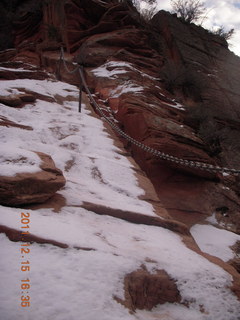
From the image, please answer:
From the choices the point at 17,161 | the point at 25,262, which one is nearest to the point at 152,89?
the point at 17,161

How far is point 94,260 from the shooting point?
205 cm

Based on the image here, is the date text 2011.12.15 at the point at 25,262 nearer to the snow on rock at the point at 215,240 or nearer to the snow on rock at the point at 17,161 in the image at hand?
the snow on rock at the point at 17,161

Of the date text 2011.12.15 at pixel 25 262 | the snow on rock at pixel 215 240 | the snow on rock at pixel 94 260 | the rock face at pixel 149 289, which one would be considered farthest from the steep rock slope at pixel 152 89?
the date text 2011.12.15 at pixel 25 262

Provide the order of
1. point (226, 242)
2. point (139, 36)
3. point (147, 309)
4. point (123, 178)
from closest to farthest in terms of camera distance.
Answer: point (147, 309)
point (123, 178)
point (226, 242)
point (139, 36)

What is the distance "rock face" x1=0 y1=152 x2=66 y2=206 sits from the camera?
7.95ft

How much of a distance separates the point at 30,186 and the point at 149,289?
1533 millimetres

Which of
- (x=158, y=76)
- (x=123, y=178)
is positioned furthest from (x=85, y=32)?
(x=123, y=178)

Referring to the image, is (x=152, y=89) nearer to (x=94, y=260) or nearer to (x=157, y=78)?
(x=157, y=78)

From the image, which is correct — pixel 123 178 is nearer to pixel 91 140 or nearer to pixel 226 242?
pixel 91 140

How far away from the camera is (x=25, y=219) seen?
7.35ft

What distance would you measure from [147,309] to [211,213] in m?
4.12

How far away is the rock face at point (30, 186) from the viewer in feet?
7.95

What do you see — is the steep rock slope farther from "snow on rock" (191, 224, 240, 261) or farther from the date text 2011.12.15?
the date text 2011.12.15

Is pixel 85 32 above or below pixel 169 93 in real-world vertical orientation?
above
